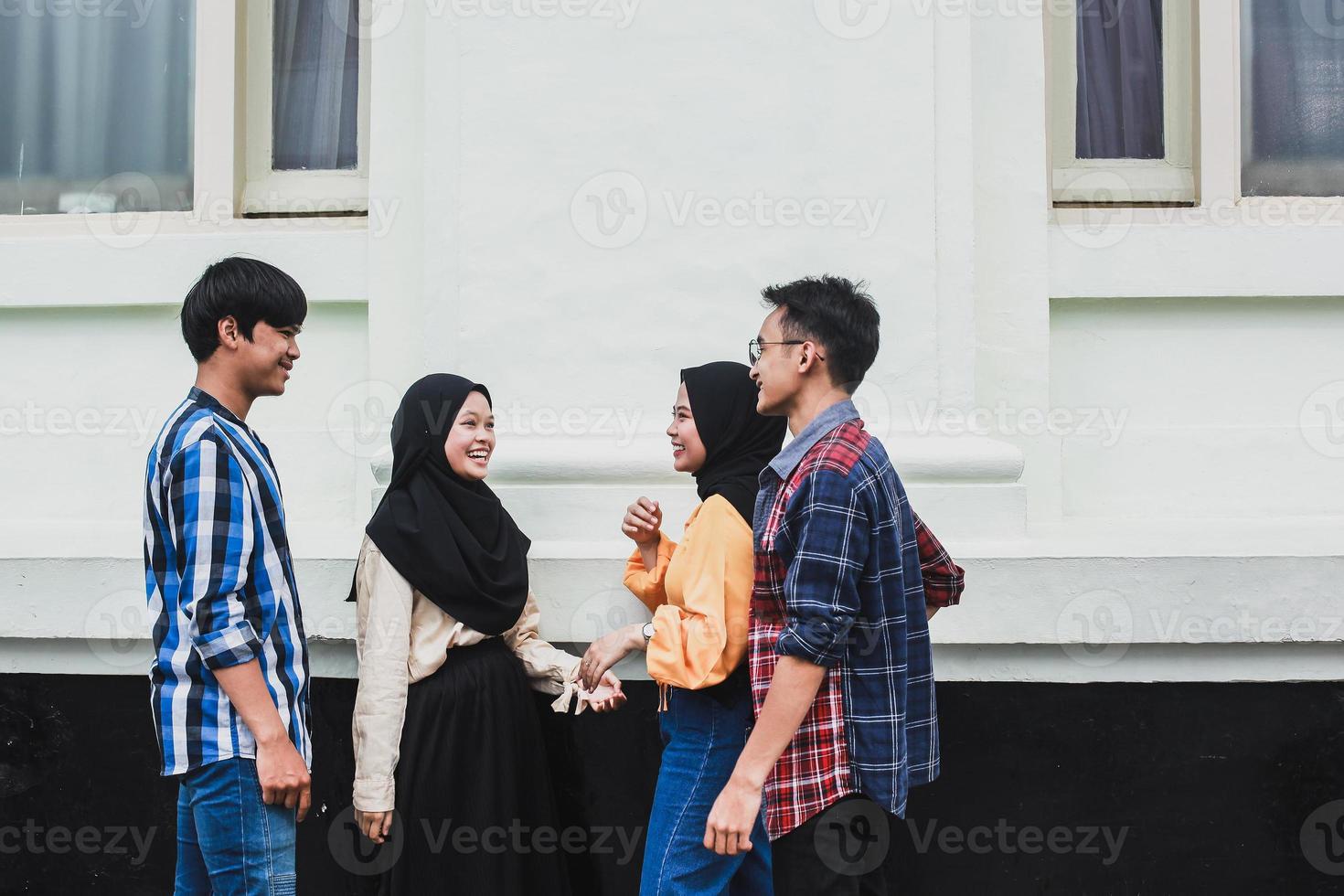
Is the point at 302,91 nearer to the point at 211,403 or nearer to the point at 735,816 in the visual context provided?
the point at 211,403

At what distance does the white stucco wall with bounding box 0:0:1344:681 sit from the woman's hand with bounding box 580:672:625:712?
348 millimetres

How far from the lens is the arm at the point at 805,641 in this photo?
214 cm

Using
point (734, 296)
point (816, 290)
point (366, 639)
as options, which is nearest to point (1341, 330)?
point (734, 296)

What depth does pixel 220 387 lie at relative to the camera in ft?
8.14

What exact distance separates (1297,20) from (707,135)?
6.87ft

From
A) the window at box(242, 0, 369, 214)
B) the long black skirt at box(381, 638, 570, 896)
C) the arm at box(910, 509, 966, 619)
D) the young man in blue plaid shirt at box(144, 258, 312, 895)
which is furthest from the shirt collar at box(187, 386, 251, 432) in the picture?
the window at box(242, 0, 369, 214)

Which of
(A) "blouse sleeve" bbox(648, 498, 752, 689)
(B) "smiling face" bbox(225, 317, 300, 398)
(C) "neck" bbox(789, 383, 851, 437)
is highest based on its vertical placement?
(B) "smiling face" bbox(225, 317, 300, 398)

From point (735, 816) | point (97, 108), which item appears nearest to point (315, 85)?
point (97, 108)

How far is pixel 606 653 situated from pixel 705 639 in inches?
17.2

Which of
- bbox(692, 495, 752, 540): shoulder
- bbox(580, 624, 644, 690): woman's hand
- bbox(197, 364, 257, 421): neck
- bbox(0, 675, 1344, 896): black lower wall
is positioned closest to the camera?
bbox(197, 364, 257, 421): neck

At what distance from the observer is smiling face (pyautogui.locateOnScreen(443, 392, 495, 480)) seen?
297 centimetres

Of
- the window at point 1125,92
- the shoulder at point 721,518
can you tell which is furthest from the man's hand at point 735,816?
the window at point 1125,92

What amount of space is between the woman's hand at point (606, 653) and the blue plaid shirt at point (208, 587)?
0.73 metres

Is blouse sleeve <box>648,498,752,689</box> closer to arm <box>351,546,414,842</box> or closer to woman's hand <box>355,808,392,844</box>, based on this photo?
arm <box>351,546,414,842</box>
